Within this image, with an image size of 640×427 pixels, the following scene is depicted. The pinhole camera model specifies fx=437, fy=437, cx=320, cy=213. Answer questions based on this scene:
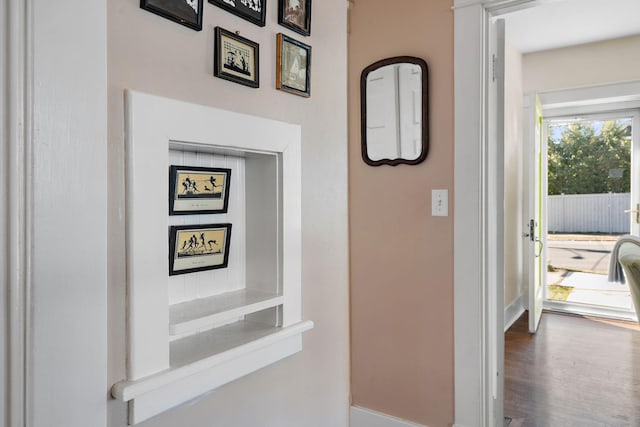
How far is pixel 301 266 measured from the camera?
1.24 metres

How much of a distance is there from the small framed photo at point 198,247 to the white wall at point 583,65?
163 inches

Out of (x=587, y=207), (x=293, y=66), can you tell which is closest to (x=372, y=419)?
(x=293, y=66)

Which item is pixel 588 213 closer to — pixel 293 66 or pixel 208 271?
pixel 293 66

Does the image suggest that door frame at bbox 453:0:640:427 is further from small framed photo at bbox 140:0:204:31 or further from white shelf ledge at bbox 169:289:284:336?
small framed photo at bbox 140:0:204:31

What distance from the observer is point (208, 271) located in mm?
1065

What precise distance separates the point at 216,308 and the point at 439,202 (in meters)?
1.23

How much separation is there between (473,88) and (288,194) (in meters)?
1.08

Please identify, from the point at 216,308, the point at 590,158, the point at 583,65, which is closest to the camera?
the point at 216,308

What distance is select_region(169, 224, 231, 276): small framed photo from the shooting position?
967mm

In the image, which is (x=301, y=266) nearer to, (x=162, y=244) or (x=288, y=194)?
(x=288, y=194)

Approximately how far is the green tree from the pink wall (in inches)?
130

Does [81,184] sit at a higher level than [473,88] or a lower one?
lower

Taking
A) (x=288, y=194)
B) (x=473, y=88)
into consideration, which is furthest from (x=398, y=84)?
(x=288, y=194)

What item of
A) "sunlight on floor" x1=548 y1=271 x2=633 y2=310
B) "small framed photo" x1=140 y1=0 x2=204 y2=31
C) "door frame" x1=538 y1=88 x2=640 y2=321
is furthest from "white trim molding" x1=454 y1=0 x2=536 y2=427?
"sunlight on floor" x1=548 y1=271 x2=633 y2=310
